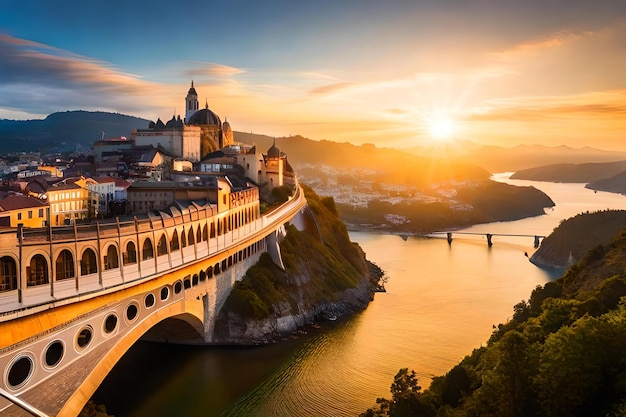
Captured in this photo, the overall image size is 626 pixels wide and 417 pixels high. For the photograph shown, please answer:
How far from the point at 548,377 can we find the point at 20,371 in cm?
1614

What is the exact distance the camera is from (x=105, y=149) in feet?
210

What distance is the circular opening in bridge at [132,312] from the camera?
22.2 meters

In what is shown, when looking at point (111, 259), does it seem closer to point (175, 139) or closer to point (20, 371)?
point (20, 371)

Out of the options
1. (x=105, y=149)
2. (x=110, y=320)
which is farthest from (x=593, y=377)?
(x=105, y=149)

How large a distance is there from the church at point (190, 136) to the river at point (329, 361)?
1114 inches

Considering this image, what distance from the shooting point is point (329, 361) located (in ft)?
109

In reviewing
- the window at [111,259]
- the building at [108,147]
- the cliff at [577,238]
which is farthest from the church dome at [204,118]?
the window at [111,259]

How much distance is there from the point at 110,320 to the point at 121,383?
8645 millimetres

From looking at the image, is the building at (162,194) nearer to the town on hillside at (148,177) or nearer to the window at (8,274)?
the town on hillside at (148,177)

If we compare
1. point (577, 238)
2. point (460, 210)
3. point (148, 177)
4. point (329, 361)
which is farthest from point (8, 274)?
point (460, 210)

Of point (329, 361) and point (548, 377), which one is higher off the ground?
point (548, 377)

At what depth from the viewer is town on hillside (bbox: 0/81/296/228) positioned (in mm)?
34656

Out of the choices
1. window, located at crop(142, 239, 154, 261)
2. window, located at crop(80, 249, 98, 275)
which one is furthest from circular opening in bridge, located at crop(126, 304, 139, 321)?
window, located at crop(80, 249, 98, 275)

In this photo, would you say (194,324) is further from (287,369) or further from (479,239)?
(479,239)
